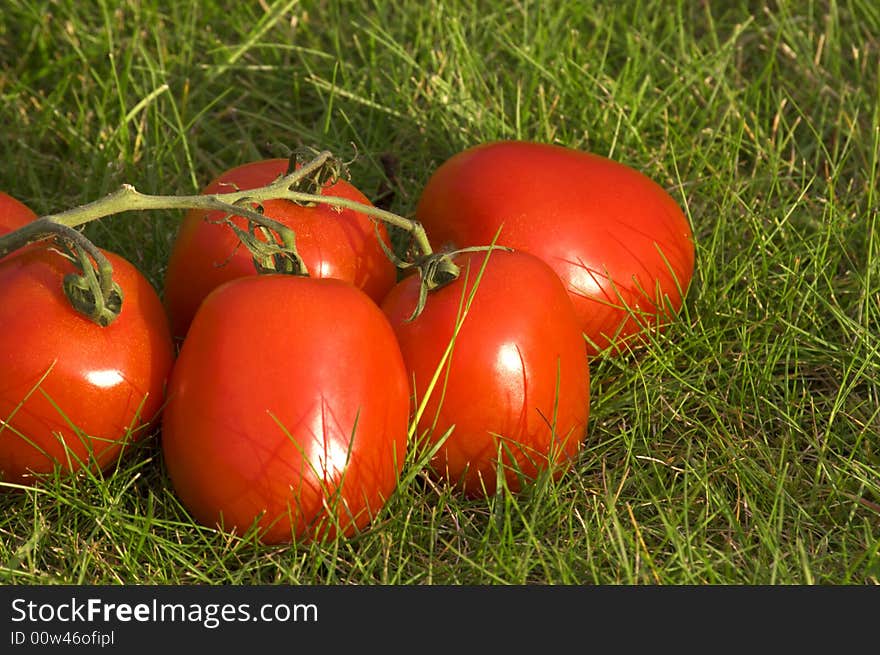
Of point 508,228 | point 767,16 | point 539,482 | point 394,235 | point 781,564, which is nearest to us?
point 781,564

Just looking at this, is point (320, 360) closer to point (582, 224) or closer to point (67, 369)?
point (67, 369)

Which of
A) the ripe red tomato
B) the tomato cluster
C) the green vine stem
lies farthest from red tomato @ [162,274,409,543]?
the ripe red tomato

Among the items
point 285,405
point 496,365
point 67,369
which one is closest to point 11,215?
point 67,369

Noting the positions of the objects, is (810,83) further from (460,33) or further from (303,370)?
(303,370)

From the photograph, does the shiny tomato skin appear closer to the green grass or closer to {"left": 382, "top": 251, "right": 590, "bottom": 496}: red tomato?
the green grass

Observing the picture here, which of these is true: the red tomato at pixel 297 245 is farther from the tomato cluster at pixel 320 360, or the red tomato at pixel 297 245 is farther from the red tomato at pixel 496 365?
the red tomato at pixel 496 365

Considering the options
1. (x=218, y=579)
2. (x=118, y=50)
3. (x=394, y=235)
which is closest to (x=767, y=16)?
(x=394, y=235)
